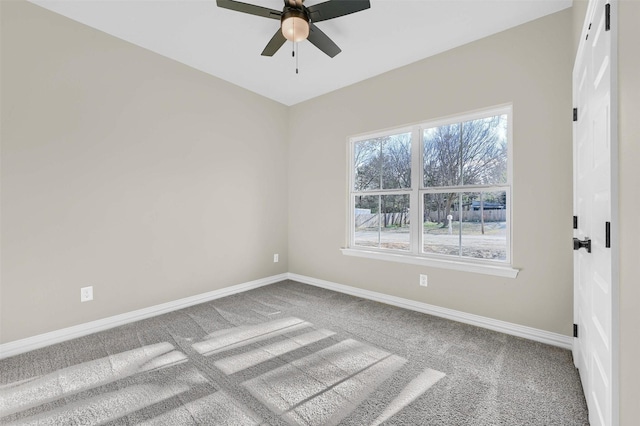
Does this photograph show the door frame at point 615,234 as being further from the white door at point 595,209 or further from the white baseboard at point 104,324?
the white baseboard at point 104,324

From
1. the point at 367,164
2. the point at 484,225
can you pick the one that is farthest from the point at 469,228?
the point at 367,164

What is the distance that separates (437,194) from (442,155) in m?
0.43

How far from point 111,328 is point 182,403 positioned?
155 centimetres

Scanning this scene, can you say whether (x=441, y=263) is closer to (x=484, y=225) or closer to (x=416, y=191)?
(x=484, y=225)

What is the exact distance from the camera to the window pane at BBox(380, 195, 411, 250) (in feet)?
11.0

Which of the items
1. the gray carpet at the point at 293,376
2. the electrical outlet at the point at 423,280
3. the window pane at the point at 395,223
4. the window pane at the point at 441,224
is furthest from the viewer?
the window pane at the point at 395,223

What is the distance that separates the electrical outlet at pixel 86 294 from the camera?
257cm

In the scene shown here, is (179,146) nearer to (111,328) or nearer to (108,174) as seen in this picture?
(108,174)

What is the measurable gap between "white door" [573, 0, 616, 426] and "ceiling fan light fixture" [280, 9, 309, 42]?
1665mm

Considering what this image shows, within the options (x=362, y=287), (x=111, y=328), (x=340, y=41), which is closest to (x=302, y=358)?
(x=362, y=287)

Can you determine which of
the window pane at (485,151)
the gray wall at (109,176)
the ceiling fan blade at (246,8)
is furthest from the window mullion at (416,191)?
the gray wall at (109,176)

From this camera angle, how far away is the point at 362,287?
365 centimetres

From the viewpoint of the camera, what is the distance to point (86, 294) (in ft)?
8.48

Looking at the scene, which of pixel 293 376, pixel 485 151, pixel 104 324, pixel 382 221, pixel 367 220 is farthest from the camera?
pixel 367 220
